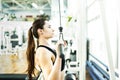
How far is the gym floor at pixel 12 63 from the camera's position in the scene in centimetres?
408

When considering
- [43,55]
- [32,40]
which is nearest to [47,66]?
[43,55]

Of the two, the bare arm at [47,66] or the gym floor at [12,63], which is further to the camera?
the gym floor at [12,63]

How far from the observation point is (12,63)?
13.7ft

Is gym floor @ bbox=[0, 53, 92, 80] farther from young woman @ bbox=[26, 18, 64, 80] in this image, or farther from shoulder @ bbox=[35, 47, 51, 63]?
shoulder @ bbox=[35, 47, 51, 63]

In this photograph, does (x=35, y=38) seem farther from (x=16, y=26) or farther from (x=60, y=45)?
(x=16, y=26)

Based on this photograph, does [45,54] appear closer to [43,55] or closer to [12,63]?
[43,55]

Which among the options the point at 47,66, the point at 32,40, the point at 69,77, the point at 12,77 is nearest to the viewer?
the point at 47,66

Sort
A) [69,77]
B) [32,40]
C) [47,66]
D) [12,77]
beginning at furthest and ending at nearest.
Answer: [12,77] < [69,77] < [32,40] < [47,66]

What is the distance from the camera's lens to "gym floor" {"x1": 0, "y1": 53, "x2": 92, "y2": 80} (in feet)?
13.4

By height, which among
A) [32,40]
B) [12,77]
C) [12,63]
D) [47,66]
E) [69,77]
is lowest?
[12,77]

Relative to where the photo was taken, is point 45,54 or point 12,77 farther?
point 12,77

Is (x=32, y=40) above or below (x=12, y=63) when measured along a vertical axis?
above

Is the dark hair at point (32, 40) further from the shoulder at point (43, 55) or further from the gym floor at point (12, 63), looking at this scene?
the gym floor at point (12, 63)

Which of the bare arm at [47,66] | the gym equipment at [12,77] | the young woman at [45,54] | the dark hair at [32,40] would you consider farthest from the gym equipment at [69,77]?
the bare arm at [47,66]
